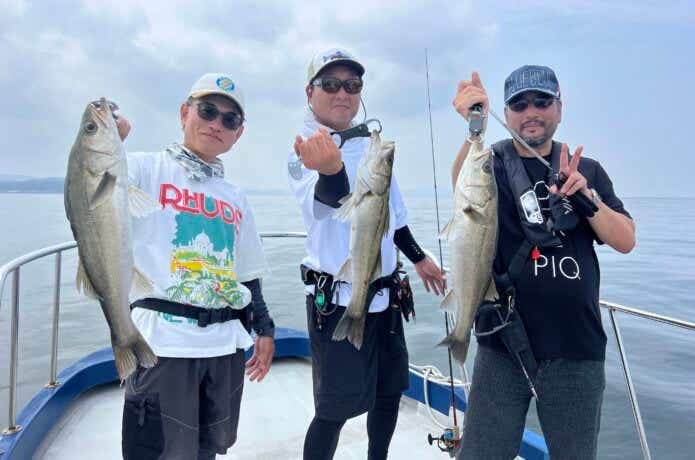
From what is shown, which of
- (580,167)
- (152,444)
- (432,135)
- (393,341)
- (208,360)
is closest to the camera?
(152,444)

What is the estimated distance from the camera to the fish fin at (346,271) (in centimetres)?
249

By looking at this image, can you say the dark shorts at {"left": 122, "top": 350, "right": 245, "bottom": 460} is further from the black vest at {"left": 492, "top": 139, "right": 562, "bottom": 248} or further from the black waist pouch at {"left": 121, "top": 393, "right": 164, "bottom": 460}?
the black vest at {"left": 492, "top": 139, "right": 562, "bottom": 248}

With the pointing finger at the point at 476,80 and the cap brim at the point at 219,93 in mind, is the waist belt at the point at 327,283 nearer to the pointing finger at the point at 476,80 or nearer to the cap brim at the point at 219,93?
the cap brim at the point at 219,93

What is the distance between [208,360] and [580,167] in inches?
93.9

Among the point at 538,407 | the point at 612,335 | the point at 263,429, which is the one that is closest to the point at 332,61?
the point at 538,407

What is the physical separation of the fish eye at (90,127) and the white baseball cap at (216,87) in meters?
0.78

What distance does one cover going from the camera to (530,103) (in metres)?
2.66

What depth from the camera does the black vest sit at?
2.47 meters

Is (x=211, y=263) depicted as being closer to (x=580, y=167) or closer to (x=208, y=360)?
(x=208, y=360)

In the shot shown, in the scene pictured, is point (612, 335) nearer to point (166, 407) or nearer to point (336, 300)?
point (336, 300)

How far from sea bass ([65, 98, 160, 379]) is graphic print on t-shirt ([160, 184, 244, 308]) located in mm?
368

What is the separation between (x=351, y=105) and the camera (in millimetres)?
2783

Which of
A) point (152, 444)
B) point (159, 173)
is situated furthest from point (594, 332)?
point (159, 173)

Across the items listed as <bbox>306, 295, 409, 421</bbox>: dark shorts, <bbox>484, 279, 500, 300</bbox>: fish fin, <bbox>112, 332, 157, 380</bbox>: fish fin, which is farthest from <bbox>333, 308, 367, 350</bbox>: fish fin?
<bbox>112, 332, 157, 380</bbox>: fish fin
